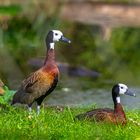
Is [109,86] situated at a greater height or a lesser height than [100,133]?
lesser

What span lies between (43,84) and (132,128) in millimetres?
1258

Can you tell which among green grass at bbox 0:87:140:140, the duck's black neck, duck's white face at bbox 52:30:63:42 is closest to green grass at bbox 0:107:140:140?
green grass at bbox 0:87:140:140

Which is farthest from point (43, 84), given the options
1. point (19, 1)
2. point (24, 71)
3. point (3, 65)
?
point (19, 1)

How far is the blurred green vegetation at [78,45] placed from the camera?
59.8 ft

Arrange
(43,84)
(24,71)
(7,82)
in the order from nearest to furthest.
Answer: (43,84), (7,82), (24,71)

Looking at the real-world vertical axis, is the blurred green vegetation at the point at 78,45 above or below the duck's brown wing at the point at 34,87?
below

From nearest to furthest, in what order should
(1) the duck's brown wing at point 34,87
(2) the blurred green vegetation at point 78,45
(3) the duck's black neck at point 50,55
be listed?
(1) the duck's brown wing at point 34,87
(3) the duck's black neck at point 50,55
(2) the blurred green vegetation at point 78,45

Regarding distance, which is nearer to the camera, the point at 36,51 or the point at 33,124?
the point at 33,124

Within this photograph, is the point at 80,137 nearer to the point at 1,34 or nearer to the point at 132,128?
the point at 132,128

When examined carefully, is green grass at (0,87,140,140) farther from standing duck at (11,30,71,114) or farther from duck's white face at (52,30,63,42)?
duck's white face at (52,30,63,42)

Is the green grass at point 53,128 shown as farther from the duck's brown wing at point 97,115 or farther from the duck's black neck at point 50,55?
the duck's black neck at point 50,55

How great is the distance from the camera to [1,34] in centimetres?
2145

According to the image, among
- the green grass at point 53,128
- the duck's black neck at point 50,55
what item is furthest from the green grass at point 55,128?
the duck's black neck at point 50,55

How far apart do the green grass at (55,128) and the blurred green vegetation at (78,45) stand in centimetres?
685
